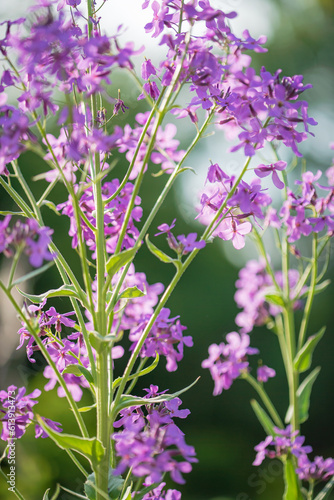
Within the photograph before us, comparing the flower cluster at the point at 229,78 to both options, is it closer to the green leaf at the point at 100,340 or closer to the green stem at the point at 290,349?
the green leaf at the point at 100,340

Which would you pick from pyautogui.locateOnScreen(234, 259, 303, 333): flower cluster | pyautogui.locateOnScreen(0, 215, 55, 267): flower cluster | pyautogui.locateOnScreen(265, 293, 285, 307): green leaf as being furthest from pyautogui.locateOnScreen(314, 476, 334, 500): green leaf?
pyautogui.locateOnScreen(0, 215, 55, 267): flower cluster

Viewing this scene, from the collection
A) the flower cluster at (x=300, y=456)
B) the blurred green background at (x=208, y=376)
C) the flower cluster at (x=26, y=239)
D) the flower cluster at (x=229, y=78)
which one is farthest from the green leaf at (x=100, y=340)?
the blurred green background at (x=208, y=376)

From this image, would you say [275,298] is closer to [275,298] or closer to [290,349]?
[275,298]

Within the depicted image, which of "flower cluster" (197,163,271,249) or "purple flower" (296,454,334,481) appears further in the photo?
"purple flower" (296,454,334,481)

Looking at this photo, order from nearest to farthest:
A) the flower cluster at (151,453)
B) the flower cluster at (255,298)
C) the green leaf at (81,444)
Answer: the flower cluster at (151,453) → the green leaf at (81,444) → the flower cluster at (255,298)

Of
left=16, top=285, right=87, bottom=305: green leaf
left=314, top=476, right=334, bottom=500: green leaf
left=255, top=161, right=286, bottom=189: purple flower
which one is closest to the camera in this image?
left=16, top=285, right=87, bottom=305: green leaf

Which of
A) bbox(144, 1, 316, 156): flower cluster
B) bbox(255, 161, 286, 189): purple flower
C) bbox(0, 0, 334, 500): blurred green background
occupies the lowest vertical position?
bbox(0, 0, 334, 500): blurred green background

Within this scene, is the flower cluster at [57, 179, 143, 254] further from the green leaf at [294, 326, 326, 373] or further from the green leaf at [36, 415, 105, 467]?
the green leaf at [294, 326, 326, 373]

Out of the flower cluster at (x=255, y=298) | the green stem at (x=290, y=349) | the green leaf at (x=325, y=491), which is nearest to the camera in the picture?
the green leaf at (x=325, y=491)
